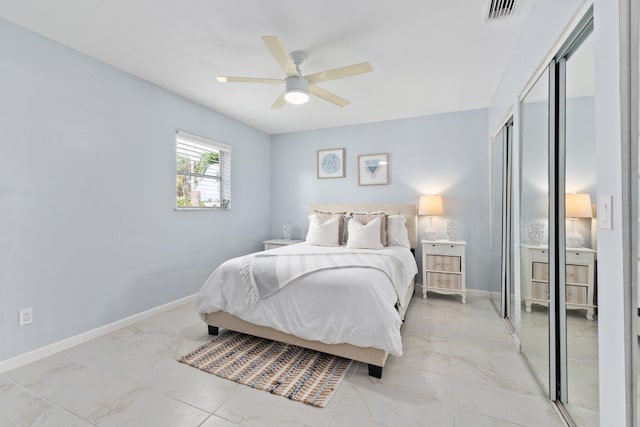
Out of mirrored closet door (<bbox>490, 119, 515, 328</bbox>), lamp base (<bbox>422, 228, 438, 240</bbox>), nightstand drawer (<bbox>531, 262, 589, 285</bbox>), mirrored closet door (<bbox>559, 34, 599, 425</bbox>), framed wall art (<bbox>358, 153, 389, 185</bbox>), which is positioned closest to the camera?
mirrored closet door (<bbox>559, 34, 599, 425</bbox>)

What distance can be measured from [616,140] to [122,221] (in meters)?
3.53

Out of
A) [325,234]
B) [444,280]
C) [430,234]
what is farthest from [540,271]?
[325,234]

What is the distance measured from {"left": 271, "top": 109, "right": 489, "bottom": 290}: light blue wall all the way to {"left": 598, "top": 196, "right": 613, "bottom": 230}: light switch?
9.65 ft

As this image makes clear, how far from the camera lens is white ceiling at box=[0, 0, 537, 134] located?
6.37ft

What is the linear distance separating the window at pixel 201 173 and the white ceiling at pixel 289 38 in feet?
2.15

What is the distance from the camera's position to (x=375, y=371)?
1.95 meters

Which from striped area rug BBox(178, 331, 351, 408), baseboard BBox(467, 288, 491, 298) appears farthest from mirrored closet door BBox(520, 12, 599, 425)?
baseboard BBox(467, 288, 491, 298)

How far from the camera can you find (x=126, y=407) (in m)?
1.66

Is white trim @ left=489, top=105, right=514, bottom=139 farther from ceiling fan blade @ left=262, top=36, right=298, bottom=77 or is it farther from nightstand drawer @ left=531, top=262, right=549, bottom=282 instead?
ceiling fan blade @ left=262, top=36, right=298, bottom=77

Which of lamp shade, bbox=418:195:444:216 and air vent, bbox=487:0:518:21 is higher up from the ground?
air vent, bbox=487:0:518:21

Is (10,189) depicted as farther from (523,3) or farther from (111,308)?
(523,3)

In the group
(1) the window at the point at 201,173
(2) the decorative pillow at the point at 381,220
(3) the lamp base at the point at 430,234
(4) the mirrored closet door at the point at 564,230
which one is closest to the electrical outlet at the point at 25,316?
(1) the window at the point at 201,173

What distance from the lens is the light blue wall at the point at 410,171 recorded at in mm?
3854

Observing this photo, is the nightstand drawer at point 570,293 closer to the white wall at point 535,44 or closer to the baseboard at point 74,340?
the white wall at point 535,44
